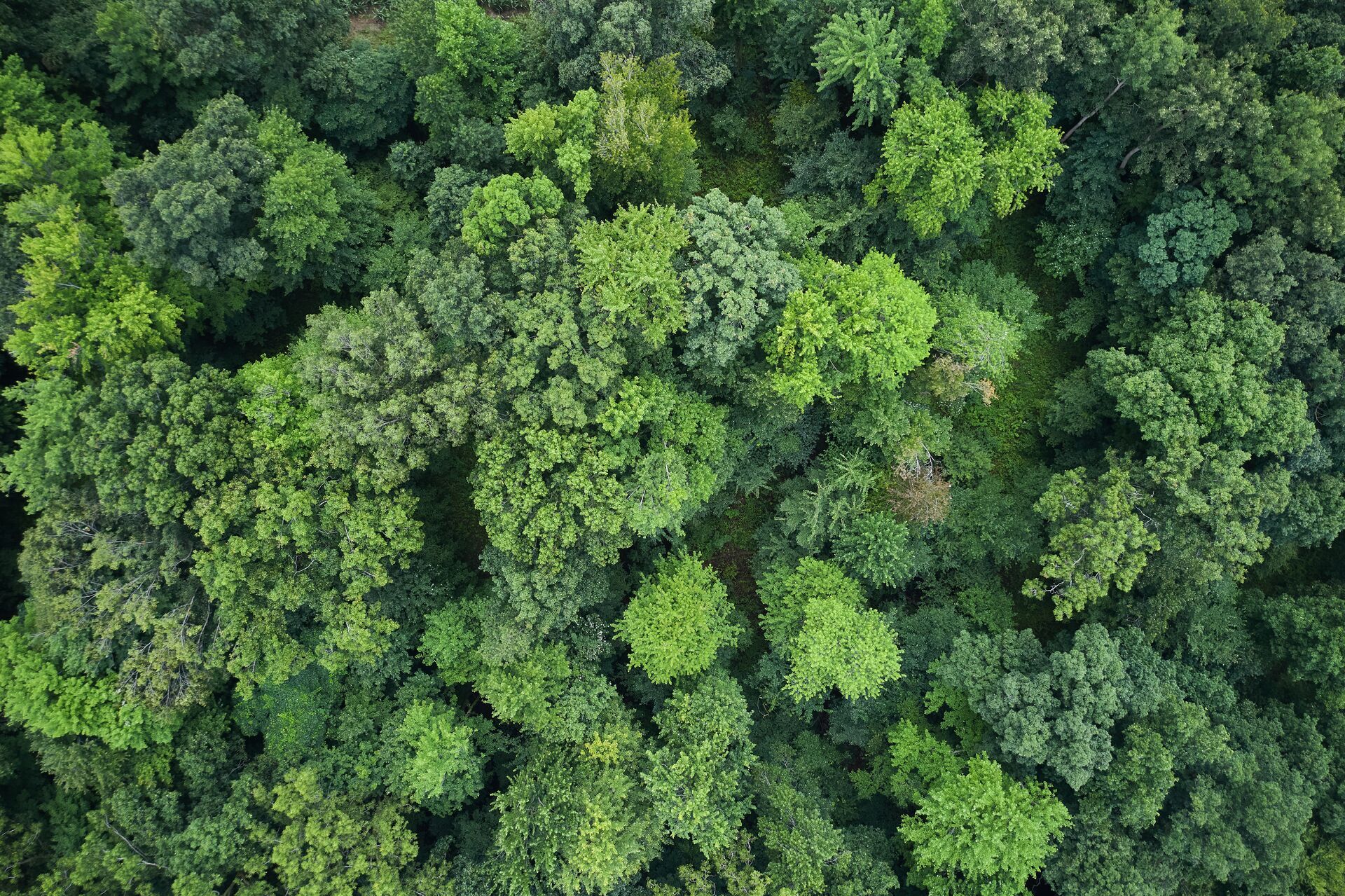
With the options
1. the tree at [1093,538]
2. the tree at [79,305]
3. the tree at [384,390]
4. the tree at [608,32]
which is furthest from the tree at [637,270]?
the tree at [1093,538]

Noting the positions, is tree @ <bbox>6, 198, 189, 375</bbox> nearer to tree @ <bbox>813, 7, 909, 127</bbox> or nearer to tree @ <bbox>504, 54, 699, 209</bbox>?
tree @ <bbox>504, 54, 699, 209</bbox>

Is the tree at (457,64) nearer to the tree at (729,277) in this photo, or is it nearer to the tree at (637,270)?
the tree at (637,270)

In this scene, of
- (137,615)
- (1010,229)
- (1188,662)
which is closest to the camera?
(137,615)

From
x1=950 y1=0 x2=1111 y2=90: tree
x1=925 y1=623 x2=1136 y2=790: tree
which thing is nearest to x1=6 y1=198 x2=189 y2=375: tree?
x1=950 y1=0 x2=1111 y2=90: tree

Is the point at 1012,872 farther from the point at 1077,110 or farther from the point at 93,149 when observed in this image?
the point at 93,149

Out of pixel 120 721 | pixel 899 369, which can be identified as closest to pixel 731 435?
pixel 899 369

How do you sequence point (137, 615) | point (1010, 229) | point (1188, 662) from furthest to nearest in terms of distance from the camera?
point (1010, 229) → point (1188, 662) → point (137, 615)

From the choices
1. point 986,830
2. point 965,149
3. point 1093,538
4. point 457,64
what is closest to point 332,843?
point 986,830
